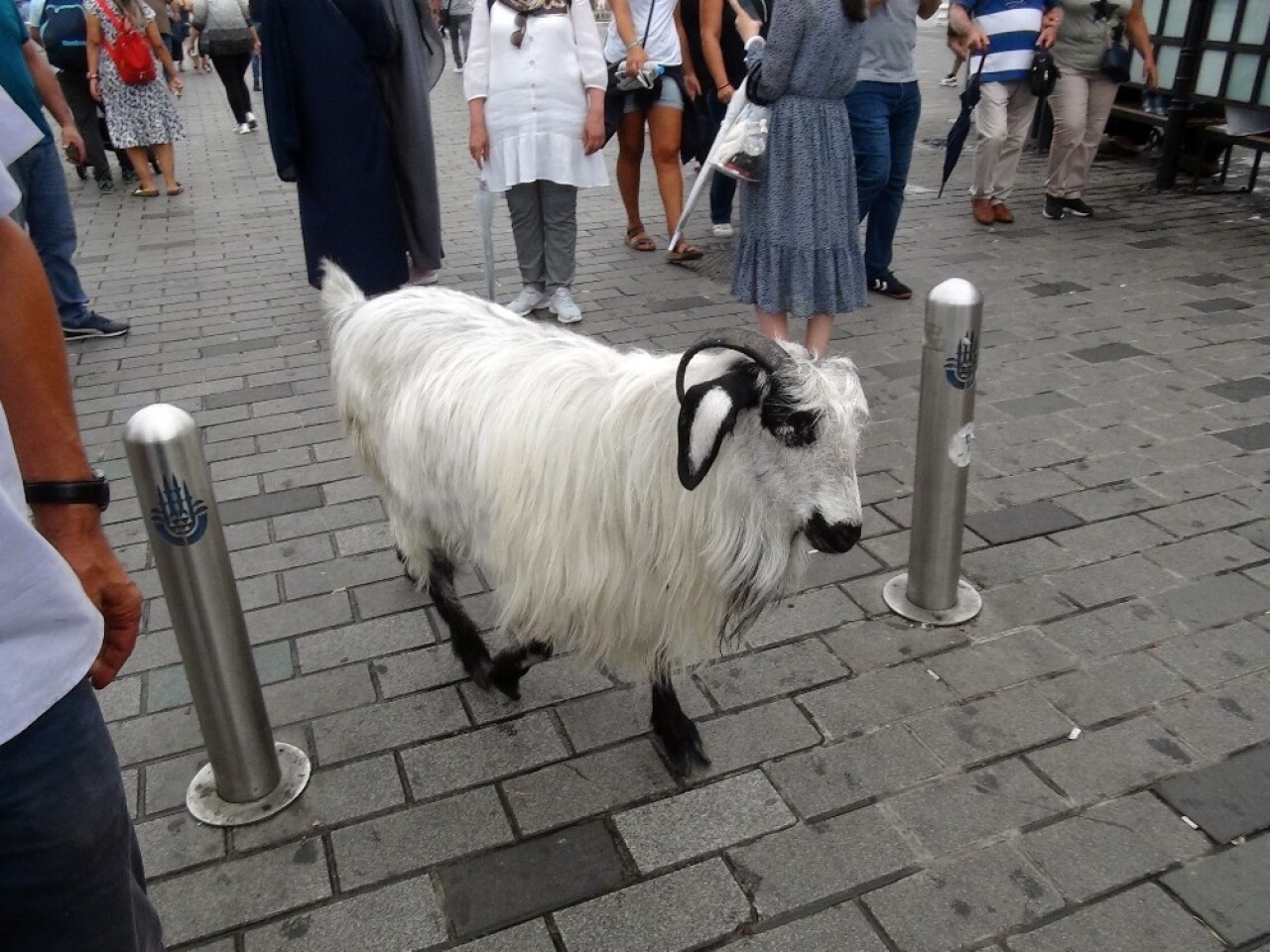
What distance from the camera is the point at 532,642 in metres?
2.88

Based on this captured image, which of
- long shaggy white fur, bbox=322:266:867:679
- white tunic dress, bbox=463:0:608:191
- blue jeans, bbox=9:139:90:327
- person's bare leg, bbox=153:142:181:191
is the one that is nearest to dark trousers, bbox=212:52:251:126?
person's bare leg, bbox=153:142:181:191

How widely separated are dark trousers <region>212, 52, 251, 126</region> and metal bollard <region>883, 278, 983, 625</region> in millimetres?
12931

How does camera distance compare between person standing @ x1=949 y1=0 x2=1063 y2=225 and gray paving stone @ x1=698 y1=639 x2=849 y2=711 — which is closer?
gray paving stone @ x1=698 y1=639 x2=849 y2=711

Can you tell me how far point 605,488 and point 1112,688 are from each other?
1757mm

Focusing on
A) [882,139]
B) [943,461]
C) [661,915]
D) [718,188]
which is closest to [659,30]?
[718,188]

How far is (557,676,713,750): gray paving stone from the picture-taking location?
300 centimetres

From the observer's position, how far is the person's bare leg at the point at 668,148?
717 centimetres

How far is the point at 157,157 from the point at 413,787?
10056 millimetres

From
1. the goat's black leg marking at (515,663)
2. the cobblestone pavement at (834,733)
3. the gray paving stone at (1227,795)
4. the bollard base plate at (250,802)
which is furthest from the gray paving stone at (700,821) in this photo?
the gray paving stone at (1227,795)

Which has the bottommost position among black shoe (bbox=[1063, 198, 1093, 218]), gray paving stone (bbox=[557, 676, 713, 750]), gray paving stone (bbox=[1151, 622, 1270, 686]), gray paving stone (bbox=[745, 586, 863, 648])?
gray paving stone (bbox=[557, 676, 713, 750])

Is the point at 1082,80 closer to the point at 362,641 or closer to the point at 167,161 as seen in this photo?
the point at 362,641

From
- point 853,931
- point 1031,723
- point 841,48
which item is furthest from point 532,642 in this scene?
point 841,48

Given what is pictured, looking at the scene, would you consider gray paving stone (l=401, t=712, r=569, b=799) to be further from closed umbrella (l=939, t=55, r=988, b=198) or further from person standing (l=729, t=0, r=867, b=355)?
closed umbrella (l=939, t=55, r=988, b=198)

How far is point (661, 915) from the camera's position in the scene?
2.39 meters
